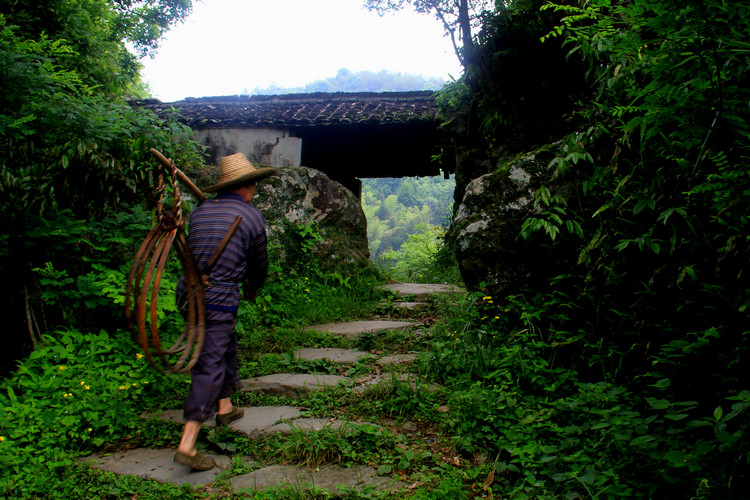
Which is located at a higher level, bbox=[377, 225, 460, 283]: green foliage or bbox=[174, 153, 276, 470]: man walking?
bbox=[174, 153, 276, 470]: man walking

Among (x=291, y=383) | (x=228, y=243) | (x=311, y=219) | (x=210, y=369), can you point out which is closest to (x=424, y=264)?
(x=311, y=219)

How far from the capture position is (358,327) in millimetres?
5359

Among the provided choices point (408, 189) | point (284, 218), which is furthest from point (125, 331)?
point (408, 189)

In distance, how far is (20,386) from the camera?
3.47m

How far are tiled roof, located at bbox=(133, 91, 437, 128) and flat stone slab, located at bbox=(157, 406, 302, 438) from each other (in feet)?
24.7

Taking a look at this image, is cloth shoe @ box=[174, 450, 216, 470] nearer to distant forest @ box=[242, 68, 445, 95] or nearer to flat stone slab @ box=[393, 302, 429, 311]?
flat stone slab @ box=[393, 302, 429, 311]

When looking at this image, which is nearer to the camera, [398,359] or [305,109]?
[398,359]

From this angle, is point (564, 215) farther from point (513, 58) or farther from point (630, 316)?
point (513, 58)

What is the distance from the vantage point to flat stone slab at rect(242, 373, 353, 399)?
3650mm

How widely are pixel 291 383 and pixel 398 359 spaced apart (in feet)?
3.40

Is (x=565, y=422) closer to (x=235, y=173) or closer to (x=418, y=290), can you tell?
(x=235, y=173)

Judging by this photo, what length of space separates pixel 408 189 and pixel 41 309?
162 ft

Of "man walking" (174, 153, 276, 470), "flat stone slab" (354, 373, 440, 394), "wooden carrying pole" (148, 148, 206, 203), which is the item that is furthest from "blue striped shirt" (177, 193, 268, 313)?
"flat stone slab" (354, 373, 440, 394)

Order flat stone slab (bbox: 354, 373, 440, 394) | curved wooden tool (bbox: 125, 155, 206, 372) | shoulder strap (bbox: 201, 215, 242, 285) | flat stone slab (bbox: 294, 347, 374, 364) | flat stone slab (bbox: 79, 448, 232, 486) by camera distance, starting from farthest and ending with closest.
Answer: flat stone slab (bbox: 294, 347, 374, 364) → flat stone slab (bbox: 354, 373, 440, 394) → shoulder strap (bbox: 201, 215, 242, 285) → flat stone slab (bbox: 79, 448, 232, 486) → curved wooden tool (bbox: 125, 155, 206, 372)
